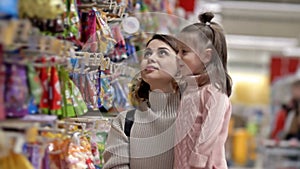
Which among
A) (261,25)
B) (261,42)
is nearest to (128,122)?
(261,25)

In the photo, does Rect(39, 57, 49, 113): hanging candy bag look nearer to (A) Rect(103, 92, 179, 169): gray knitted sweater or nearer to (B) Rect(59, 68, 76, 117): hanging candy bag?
(B) Rect(59, 68, 76, 117): hanging candy bag

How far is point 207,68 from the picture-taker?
85.0 inches

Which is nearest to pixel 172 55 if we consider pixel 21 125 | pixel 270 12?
pixel 21 125

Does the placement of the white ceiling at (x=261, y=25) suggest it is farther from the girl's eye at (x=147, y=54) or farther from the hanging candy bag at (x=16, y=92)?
the hanging candy bag at (x=16, y=92)

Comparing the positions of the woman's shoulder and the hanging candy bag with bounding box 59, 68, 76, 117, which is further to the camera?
the woman's shoulder

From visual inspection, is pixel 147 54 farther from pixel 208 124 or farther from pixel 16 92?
pixel 16 92

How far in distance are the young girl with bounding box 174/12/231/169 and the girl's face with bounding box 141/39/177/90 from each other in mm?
44

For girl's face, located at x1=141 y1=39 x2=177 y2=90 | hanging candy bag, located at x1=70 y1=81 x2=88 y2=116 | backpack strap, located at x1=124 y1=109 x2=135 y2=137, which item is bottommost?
backpack strap, located at x1=124 y1=109 x2=135 y2=137

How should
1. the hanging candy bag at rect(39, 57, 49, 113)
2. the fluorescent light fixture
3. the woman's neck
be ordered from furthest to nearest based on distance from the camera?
the fluorescent light fixture
the woman's neck
the hanging candy bag at rect(39, 57, 49, 113)

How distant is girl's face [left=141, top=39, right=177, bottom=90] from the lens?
2.16 m

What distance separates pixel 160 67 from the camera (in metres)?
2.16

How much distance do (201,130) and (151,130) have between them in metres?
0.19

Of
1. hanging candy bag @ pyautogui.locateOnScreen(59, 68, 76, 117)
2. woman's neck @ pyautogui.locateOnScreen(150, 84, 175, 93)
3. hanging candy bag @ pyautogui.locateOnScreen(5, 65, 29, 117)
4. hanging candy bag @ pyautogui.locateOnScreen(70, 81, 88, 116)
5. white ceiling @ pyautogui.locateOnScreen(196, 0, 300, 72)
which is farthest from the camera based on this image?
white ceiling @ pyautogui.locateOnScreen(196, 0, 300, 72)

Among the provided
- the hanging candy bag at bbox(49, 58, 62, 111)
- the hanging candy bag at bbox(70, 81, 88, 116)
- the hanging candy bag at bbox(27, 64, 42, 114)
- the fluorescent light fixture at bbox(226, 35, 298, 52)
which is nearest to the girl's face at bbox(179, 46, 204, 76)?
the hanging candy bag at bbox(70, 81, 88, 116)
